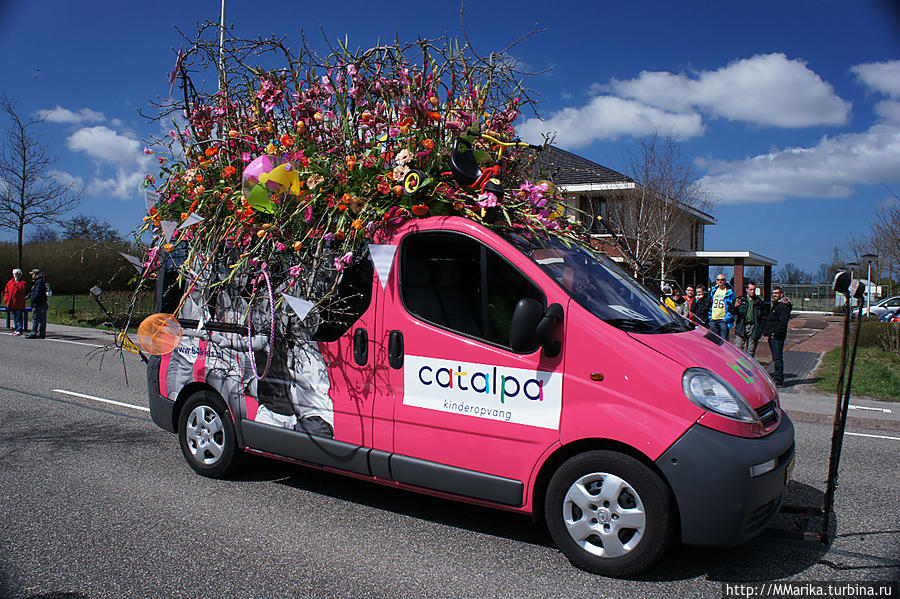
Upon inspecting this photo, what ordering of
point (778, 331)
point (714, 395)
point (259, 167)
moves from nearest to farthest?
point (714, 395), point (259, 167), point (778, 331)

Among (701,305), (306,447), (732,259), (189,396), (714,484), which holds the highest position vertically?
(732,259)

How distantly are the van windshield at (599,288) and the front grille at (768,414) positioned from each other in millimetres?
671

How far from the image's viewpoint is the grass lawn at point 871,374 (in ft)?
35.1

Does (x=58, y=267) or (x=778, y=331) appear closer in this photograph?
(x=778, y=331)

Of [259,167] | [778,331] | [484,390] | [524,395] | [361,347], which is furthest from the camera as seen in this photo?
[778,331]

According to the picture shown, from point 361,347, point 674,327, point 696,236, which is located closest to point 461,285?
point 361,347

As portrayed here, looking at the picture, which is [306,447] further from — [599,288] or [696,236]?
[696,236]

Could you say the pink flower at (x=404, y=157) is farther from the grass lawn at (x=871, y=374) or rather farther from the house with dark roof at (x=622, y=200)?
the house with dark roof at (x=622, y=200)

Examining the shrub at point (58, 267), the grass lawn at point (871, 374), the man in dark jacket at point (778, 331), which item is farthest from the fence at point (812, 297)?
the shrub at point (58, 267)

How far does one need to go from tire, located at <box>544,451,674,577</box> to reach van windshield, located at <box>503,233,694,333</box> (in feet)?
2.65

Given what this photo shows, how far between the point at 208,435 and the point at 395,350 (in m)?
2.05

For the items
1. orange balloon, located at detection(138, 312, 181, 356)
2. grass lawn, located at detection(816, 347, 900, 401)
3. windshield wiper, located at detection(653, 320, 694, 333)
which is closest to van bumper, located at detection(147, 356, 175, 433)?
orange balloon, located at detection(138, 312, 181, 356)

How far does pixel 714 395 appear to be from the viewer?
11.1 ft

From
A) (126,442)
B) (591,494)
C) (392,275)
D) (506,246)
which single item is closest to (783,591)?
(591,494)
